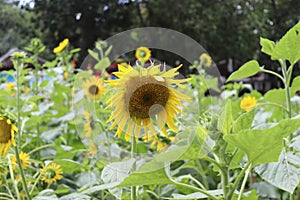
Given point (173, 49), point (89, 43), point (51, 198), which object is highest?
point (89, 43)

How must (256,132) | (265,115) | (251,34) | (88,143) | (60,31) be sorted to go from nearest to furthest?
1. (256,132)
2. (88,143)
3. (265,115)
4. (251,34)
5. (60,31)

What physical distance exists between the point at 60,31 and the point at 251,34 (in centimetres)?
152

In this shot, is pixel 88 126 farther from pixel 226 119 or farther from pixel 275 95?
pixel 275 95

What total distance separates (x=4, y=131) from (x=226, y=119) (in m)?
0.19

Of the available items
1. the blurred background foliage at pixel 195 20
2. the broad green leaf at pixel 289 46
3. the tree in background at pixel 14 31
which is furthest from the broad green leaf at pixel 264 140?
the tree in background at pixel 14 31

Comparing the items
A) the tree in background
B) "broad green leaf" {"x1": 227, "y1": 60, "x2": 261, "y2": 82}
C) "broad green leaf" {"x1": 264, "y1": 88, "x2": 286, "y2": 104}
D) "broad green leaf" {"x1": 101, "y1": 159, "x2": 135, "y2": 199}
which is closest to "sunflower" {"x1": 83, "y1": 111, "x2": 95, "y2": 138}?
"broad green leaf" {"x1": 101, "y1": 159, "x2": 135, "y2": 199}

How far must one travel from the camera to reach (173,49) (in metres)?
0.34

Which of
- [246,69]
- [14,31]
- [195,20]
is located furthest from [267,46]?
[14,31]

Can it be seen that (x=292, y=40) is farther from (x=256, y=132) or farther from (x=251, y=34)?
(x=251, y=34)

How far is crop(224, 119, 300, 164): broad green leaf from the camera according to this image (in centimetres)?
29

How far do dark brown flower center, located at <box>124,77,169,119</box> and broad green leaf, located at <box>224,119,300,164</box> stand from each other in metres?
0.05

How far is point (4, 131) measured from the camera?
0.43 m

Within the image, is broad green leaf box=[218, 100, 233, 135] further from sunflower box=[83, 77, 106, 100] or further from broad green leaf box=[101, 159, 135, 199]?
sunflower box=[83, 77, 106, 100]

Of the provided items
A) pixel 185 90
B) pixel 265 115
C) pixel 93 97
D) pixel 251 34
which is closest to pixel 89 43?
pixel 251 34
